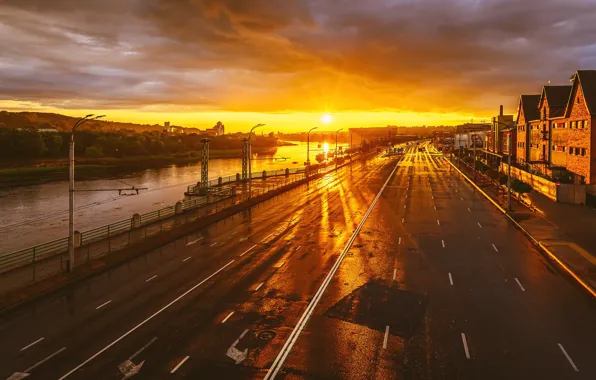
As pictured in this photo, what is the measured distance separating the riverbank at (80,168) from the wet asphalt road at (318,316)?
82.1 metres

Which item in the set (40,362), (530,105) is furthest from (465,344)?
(530,105)

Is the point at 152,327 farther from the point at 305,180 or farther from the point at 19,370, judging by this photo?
the point at 305,180

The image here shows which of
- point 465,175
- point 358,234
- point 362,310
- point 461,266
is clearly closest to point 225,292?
point 362,310

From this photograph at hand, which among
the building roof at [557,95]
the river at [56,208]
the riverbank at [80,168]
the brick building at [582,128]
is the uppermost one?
the building roof at [557,95]

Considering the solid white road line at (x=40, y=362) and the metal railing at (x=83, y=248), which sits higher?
the metal railing at (x=83, y=248)

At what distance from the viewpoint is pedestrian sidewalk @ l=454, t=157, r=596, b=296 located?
964 inches

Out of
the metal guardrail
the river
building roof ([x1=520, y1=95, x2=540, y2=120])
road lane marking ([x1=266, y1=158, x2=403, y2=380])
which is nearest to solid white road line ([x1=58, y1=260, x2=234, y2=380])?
road lane marking ([x1=266, y1=158, x2=403, y2=380])

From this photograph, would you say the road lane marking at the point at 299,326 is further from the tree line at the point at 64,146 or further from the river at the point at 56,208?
the tree line at the point at 64,146

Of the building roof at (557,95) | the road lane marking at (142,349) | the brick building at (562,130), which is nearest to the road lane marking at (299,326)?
the road lane marking at (142,349)

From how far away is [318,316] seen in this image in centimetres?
1767

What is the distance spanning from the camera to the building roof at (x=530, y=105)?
80500mm

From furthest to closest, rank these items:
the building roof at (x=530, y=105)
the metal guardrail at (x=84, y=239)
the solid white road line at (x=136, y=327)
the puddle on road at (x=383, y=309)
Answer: the building roof at (x=530, y=105), the metal guardrail at (x=84, y=239), the puddle on road at (x=383, y=309), the solid white road line at (x=136, y=327)

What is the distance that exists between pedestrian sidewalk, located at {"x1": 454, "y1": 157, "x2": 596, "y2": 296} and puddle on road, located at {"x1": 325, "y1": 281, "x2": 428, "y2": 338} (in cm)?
865

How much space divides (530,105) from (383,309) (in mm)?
77814
